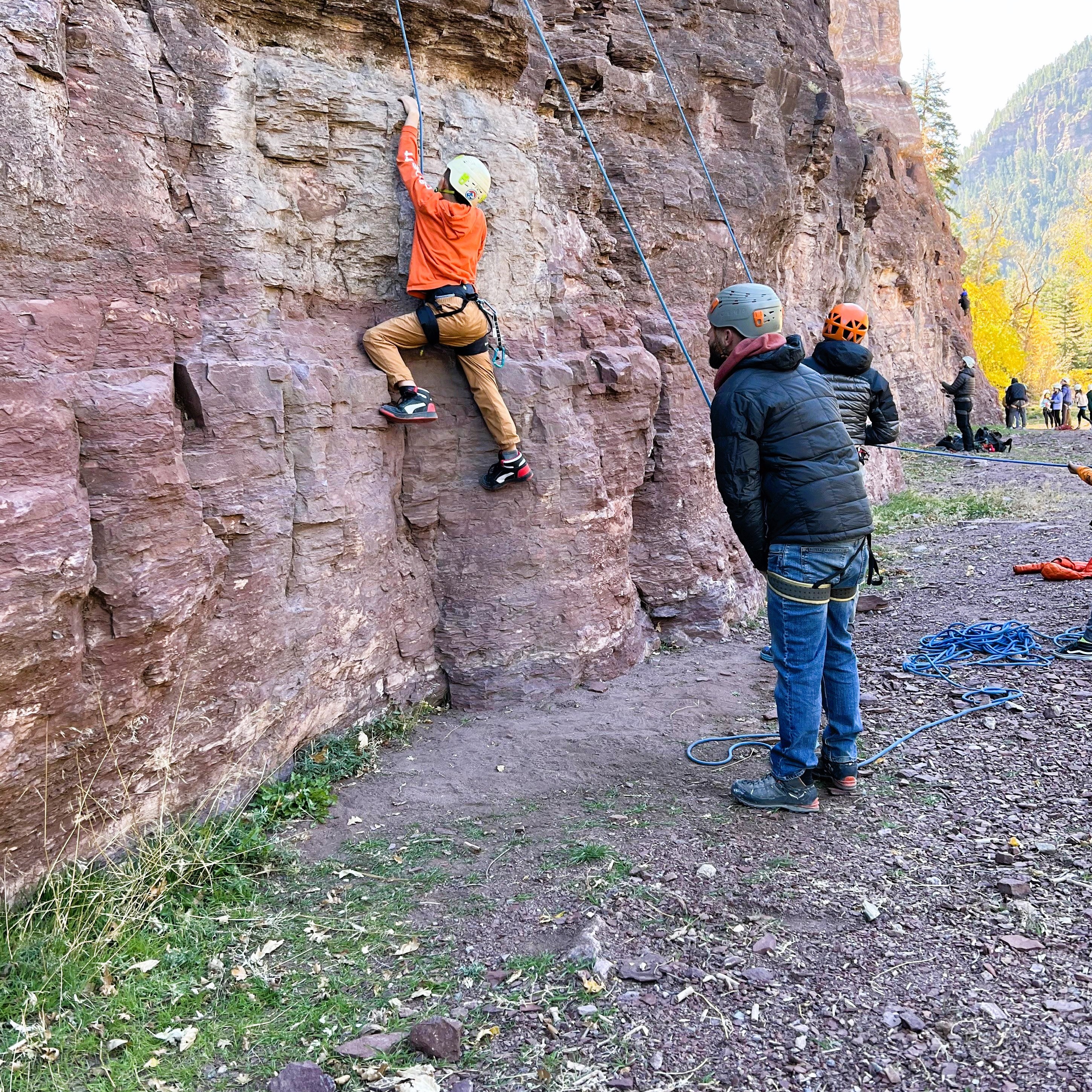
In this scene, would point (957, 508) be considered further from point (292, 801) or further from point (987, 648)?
point (292, 801)

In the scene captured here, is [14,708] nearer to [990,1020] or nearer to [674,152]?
[990,1020]

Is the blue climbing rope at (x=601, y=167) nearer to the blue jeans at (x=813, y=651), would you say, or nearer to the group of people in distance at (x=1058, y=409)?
the blue jeans at (x=813, y=651)

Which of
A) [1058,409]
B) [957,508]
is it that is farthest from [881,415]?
[1058,409]

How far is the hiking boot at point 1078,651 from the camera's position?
622cm

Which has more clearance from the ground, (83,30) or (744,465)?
(83,30)

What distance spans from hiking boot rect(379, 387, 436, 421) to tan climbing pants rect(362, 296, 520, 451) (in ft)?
0.28

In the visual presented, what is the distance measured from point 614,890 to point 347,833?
1545 millimetres

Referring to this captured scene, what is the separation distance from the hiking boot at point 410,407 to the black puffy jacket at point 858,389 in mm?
2877

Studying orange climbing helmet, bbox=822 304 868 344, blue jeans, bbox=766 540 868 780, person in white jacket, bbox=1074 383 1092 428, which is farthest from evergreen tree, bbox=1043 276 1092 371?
blue jeans, bbox=766 540 868 780

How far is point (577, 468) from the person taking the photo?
6.71 m

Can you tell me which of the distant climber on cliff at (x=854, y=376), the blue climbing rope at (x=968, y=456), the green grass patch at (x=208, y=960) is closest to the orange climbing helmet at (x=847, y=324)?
the distant climber on cliff at (x=854, y=376)

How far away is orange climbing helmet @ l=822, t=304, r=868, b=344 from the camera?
22.1ft

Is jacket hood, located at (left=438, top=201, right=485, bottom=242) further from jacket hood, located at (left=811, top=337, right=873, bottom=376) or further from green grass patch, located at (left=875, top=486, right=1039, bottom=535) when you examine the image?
green grass patch, located at (left=875, top=486, right=1039, bottom=535)

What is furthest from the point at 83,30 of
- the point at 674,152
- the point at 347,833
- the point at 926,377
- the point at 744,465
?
the point at 926,377
